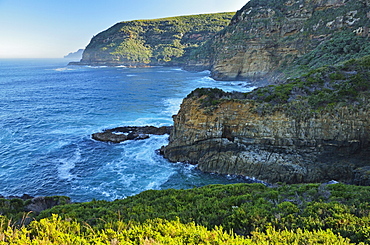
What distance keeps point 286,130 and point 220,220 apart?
54.6 feet

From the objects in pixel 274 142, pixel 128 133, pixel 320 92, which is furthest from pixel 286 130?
pixel 128 133

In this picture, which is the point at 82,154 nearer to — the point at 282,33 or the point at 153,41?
the point at 282,33

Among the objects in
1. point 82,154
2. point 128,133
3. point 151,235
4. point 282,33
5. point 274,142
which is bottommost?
point 82,154

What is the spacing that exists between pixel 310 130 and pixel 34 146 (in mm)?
36359

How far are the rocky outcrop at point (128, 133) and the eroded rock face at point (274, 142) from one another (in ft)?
30.7

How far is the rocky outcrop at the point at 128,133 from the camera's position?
1418 inches

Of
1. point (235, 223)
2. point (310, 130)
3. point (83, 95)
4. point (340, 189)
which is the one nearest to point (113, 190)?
point (235, 223)

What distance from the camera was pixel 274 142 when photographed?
25.0 meters

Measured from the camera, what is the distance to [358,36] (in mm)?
48531

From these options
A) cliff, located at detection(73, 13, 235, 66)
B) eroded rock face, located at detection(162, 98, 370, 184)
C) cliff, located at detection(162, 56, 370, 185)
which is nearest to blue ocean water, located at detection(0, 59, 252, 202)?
eroded rock face, located at detection(162, 98, 370, 184)

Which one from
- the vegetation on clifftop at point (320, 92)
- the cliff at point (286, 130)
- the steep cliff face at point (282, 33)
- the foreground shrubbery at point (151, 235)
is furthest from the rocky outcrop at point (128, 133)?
the steep cliff face at point (282, 33)

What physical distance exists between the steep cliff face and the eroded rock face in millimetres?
28611

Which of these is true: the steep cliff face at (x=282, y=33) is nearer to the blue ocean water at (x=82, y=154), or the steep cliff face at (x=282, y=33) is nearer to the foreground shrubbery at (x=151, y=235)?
the blue ocean water at (x=82, y=154)

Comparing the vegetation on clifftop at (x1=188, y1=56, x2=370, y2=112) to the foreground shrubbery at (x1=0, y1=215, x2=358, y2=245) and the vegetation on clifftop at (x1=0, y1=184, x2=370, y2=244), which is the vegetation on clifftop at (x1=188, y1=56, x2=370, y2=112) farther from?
the foreground shrubbery at (x1=0, y1=215, x2=358, y2=245)
